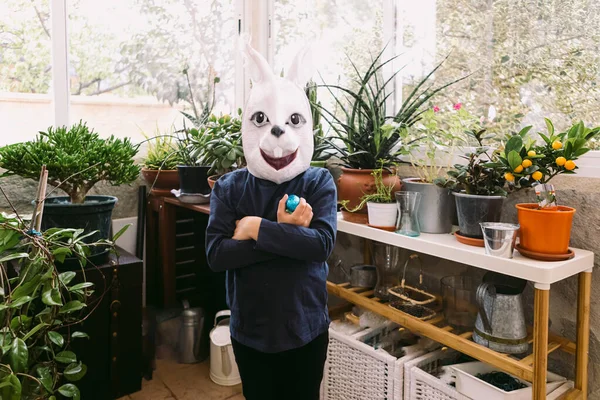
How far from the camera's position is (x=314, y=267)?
1.25 meters

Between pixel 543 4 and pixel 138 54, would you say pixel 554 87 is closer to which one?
pixel 543 4

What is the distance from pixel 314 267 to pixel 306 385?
1.05 ft

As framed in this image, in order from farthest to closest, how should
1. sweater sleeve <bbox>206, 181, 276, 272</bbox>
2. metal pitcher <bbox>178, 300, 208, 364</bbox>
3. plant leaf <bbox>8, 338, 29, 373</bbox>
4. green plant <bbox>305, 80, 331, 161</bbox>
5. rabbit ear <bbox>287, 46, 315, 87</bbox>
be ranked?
metal pitcher <bbox>178, 300, 208, 364</bbox> → green plant <bbox>305, 80, 331, 161</bbox> → rabbit ear <bbox>287, 46, 315, 87</bbox> → sweater sleeve <bbox>206, 181, 276, 272</bbox> → plant leaf <bbox>8, 338, 29, 373</bbox>

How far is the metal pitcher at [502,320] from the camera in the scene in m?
1.23

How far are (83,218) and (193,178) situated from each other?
493 millimetres

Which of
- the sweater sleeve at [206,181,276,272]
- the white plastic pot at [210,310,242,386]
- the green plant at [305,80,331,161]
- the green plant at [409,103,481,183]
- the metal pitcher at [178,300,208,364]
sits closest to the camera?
the sweater sleeve at [206,181,276,272]

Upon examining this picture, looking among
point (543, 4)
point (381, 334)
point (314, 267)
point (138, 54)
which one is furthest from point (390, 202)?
point (138, 54)

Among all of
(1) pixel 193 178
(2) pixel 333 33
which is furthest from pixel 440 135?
(1) pixel 193 178

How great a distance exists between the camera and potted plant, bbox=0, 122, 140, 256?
5.05 feet

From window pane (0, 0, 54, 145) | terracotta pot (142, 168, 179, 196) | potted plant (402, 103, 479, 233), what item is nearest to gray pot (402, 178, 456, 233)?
potted plant (402, 103, 479, 233)

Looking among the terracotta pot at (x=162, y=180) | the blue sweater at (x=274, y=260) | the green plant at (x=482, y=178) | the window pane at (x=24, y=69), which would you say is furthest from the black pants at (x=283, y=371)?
the window pane at (x=24, y=69)

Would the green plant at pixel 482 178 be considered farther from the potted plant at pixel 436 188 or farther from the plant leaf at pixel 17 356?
the plant leaf at pixel 17 356

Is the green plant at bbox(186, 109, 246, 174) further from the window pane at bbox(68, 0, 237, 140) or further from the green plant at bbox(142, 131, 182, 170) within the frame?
the window pane at bbox(68, 0, 237, 140)

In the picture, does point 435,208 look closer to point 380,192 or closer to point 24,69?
point 380,192
